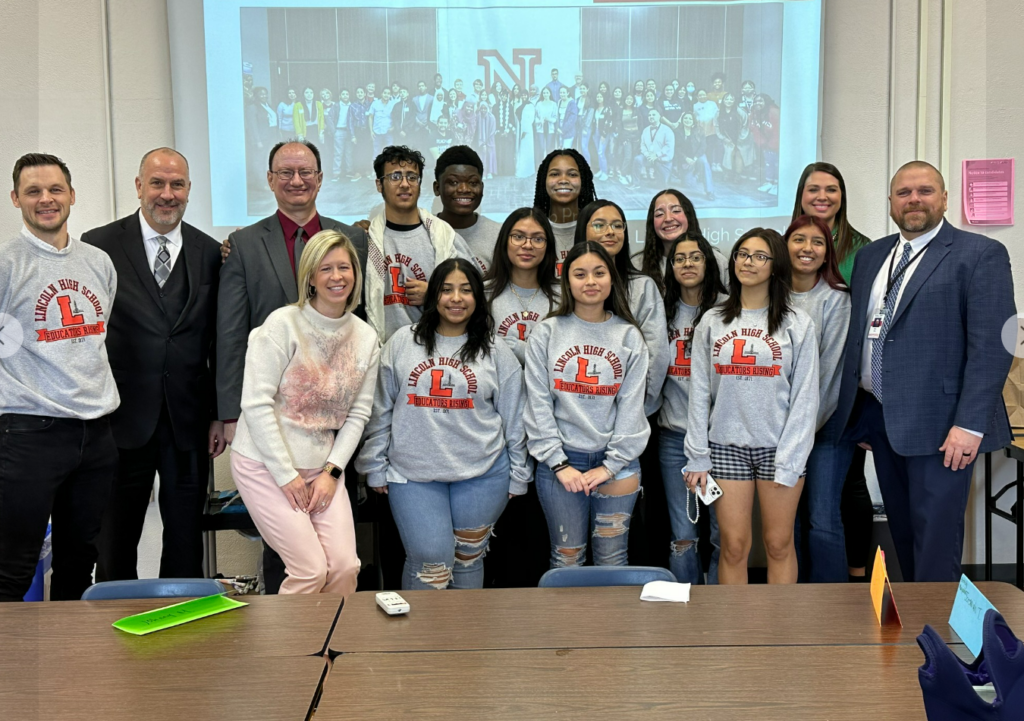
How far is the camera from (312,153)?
128 inches

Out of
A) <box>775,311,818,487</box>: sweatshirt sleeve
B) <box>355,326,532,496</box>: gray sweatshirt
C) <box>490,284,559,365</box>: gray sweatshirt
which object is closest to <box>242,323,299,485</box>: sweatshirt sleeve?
<box>355,326,532,496</box>: gray sweatshirt

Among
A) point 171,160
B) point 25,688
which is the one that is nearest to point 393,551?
point 171,160

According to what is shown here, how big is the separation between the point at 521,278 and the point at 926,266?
1.50m

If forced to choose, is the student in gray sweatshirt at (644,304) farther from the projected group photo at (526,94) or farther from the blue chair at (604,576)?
the blue chair at (604,576)

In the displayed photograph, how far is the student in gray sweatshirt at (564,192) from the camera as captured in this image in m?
3.64

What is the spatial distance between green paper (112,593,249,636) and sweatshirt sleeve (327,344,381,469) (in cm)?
98

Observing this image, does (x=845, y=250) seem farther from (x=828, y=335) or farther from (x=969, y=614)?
(x=969, y=614)

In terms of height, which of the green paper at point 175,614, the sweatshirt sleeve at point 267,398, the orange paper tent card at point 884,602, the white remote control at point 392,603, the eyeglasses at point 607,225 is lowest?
the green paper at point 175,614

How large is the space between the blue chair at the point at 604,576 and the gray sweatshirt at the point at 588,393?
3.09 ft

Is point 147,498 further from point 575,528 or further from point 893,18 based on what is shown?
point 893,18

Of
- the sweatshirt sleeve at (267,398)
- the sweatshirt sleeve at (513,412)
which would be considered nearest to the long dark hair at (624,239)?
the sweatshirt sleeve at (513,412)

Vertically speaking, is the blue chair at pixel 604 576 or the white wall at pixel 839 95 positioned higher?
the white wall at pixel 839 95

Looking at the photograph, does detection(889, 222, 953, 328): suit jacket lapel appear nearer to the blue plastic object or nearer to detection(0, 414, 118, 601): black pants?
the blue plastic object

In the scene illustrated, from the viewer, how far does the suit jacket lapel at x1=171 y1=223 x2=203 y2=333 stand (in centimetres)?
312
